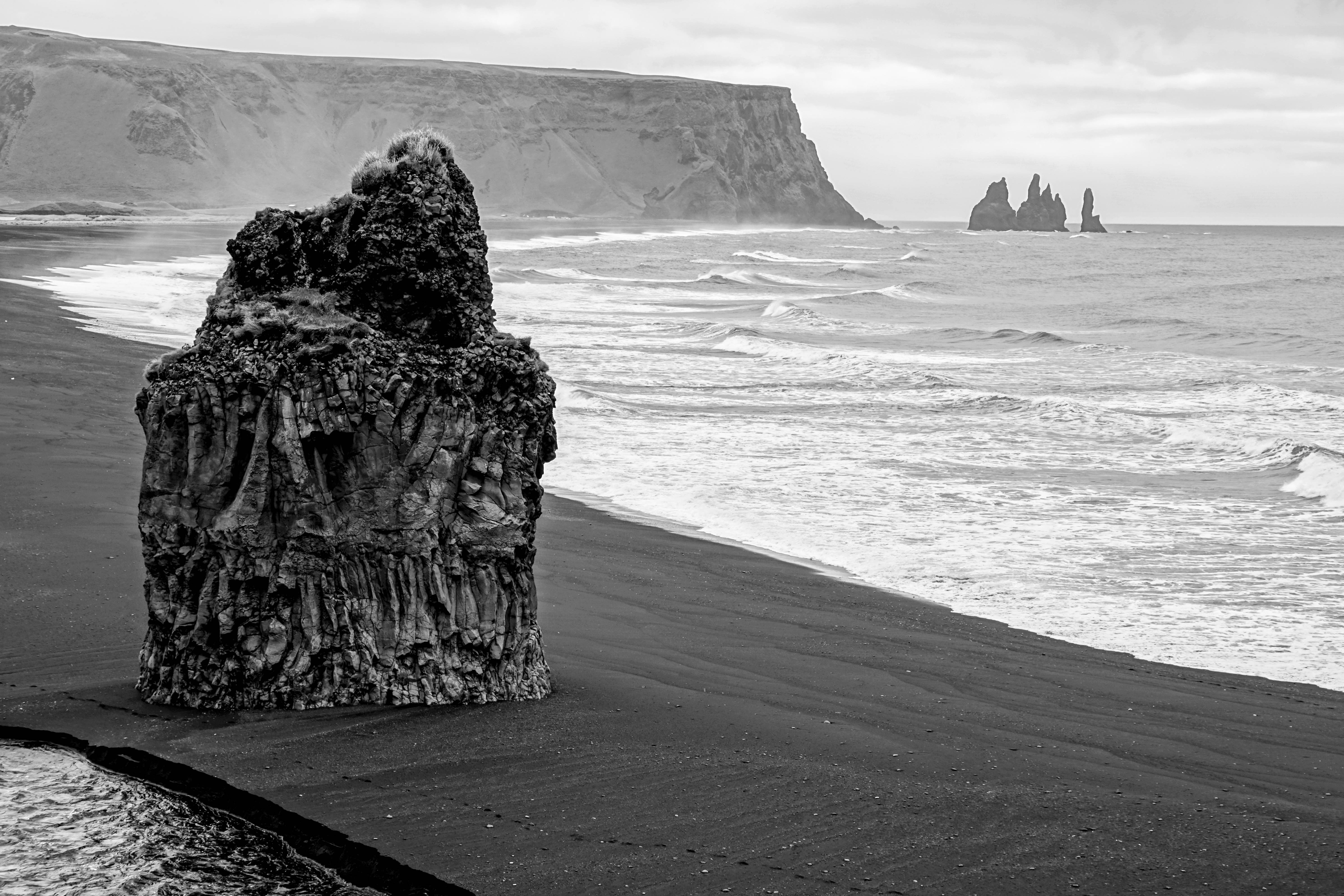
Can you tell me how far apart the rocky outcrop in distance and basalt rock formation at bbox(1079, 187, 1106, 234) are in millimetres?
48685

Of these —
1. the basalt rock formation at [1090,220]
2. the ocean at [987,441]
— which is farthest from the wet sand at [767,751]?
the basalt rock formation at [1090,220]

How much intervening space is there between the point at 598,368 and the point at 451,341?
53.1 feet

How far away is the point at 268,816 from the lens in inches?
178

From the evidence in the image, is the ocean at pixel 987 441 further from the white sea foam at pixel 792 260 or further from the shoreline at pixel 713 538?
the white sea foam at pixel 792 260

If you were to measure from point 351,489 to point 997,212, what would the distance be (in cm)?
19493

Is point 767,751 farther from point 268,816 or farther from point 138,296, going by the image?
point 138,296

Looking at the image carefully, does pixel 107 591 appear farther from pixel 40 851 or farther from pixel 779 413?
pixel 779 413

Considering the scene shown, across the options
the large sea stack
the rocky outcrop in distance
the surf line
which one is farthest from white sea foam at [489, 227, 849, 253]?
the surf line

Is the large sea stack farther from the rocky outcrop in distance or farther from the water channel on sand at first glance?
the rocky outcrop in distance

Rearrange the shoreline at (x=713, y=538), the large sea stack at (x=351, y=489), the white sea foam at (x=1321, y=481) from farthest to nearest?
1. the white sea foam at (x=1321, y=481)
2. the shoreline at (x=713, y=538)
3. the large sea stack at (x=351, y=489)

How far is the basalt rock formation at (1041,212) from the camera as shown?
187 meters

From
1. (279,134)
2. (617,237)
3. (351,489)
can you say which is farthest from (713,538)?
(279,134)

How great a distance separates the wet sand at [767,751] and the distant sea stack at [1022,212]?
190m

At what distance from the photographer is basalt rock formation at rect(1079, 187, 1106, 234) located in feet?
584
